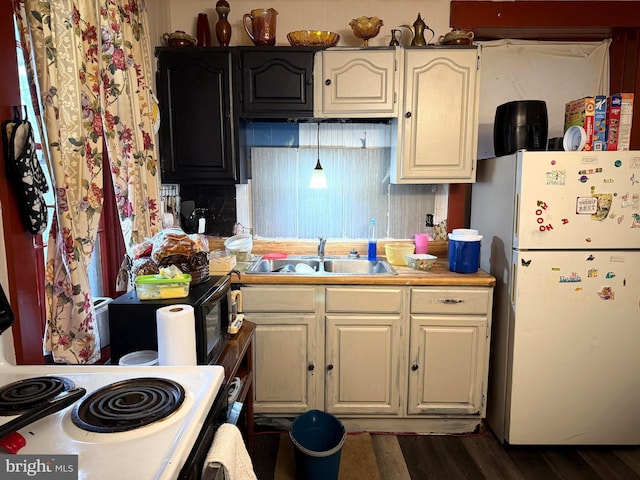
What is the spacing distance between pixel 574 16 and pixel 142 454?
313 centimetres

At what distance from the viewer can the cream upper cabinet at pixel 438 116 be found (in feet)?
7.44

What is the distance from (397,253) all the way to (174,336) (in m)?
1.65

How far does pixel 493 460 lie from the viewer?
2053 mm

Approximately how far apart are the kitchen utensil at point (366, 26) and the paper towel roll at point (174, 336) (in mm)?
1959

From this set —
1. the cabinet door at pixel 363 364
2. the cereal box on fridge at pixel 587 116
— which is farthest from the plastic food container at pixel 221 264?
the cereal box on fridge at pixel 587 116

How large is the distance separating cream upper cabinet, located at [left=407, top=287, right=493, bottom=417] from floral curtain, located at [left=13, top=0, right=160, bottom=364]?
1552mm

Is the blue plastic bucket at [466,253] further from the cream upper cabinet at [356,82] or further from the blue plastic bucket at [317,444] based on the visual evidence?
the blue plastic bucket at [317,444]

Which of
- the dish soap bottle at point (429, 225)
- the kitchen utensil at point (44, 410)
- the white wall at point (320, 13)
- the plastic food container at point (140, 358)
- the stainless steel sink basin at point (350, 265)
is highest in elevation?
the white wall at point (320, 13)

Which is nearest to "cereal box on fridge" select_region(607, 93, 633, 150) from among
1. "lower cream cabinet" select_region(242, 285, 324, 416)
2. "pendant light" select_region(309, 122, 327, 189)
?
"pendant light" select_region(309, 122, 327, 189)

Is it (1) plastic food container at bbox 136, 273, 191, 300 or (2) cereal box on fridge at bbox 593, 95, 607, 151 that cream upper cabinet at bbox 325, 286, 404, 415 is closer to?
(1) plastic food container at bbox 136, 273, 191, 300

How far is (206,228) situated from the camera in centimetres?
270

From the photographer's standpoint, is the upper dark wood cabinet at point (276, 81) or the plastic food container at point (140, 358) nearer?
the plastic food container at point (140, 358)

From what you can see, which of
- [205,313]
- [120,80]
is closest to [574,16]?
[120,80]

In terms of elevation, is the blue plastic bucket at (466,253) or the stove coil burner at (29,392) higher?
the blue plastic bucket at (466,253)
